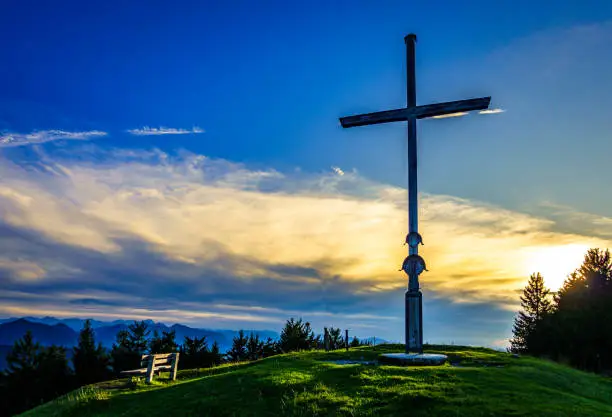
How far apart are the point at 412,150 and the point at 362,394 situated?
13157 millimetres

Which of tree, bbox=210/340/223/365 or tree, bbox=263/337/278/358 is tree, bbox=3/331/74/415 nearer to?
tree, bbox=210/340/223/365

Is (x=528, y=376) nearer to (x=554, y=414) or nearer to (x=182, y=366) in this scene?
(x=554, y=414)

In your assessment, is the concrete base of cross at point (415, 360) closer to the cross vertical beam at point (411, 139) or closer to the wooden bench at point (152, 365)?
the cross vertical beam at point (411, 139)

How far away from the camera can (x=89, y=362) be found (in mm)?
54781

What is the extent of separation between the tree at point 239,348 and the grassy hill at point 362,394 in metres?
32.6

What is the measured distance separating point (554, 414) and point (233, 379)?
11548 mm

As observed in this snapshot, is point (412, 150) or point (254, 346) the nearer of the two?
point (412, 150)

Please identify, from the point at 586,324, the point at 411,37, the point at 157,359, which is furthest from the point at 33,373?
the point at 586,324

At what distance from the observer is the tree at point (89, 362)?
174 feet

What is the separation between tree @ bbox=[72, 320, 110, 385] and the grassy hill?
35541mm

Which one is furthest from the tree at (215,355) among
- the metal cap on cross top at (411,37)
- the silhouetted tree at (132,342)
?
the metal cap on cross top at (411,37)

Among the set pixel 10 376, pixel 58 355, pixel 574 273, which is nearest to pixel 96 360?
pixel 58 355

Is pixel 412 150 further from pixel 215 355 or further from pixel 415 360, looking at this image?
pixel 215 355

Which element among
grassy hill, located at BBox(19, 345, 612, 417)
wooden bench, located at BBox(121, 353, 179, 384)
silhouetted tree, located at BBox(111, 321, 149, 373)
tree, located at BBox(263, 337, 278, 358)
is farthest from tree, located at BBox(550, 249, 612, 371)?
silhouetted tree, located at BBox(111, 321, 149, 373)
